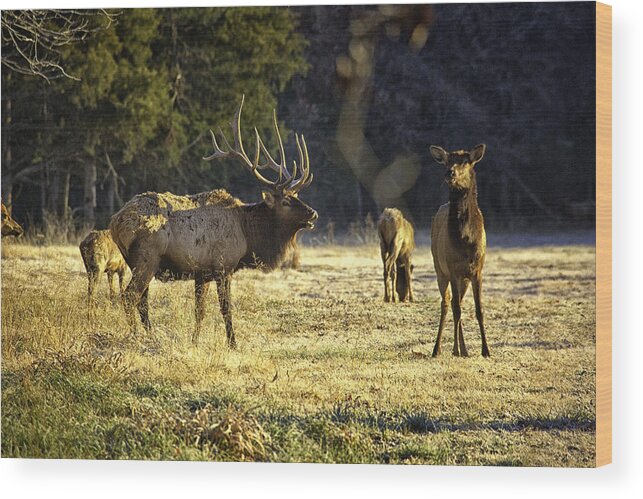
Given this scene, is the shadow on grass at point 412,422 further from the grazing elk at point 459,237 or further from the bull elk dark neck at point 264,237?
the bull elk dark neck at point 264,237

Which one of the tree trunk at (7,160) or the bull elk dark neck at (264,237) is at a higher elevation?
the tree trunk at (7,160)

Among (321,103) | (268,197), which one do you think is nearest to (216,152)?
(268,197)

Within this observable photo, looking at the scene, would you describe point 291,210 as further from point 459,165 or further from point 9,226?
point 9,226

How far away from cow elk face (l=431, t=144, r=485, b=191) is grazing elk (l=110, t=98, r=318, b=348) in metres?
1.18

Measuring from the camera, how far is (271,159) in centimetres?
875

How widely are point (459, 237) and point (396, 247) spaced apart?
1.58 ft

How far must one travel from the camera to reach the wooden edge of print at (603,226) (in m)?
7.90

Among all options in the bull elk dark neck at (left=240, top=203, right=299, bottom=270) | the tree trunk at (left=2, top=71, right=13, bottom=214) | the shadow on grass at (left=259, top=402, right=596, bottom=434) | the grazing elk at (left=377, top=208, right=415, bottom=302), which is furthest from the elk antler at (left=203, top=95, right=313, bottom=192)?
the shadow on grass at (left=259, top=402, right=596, bottom=434)

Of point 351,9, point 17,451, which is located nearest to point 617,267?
point 351,9

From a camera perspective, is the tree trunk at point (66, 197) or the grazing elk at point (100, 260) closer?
the grazing elk at point (100, 260)

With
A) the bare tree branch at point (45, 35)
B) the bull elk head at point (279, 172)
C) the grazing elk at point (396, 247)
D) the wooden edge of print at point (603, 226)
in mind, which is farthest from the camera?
the bare tree branch at point (45, 35)

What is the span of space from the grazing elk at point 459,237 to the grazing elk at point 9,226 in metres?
3.26

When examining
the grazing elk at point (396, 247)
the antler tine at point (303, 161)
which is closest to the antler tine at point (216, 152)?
the antler tine at point (303, 161)

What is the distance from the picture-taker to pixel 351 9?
8.46 m
